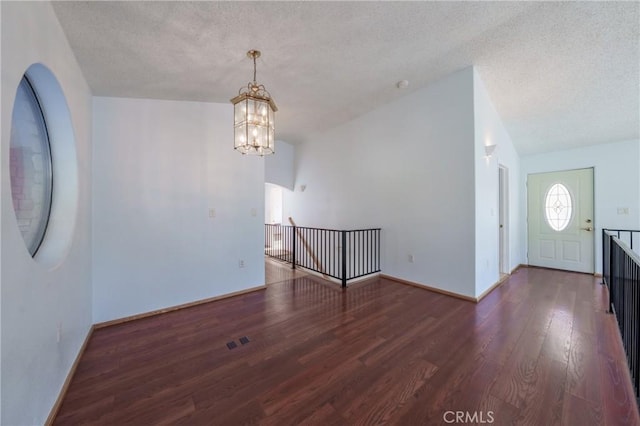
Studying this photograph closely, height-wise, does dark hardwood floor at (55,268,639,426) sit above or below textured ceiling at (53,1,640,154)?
below

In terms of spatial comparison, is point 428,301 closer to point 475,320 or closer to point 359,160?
point 475,320

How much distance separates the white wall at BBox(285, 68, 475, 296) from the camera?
3.01 m

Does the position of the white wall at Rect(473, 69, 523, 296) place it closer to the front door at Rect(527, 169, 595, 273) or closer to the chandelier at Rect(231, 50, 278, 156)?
the front door at Rect(527, 169, 595, 273)

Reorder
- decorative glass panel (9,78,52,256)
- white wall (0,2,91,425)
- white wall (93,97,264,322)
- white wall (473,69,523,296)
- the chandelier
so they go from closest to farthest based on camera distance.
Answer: white wall (0,2,91,425), decorative glass panel (9,78,52,256), the chandelier, white wall (93,97,264,322), white wall (473,69,523,296)

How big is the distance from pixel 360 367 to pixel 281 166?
206 inches

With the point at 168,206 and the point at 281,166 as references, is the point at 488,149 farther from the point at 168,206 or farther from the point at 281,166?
the point at 281,166

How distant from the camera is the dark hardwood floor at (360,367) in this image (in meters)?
1.39

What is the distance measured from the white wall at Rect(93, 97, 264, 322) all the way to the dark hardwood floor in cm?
35

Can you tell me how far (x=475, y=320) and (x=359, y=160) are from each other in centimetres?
304

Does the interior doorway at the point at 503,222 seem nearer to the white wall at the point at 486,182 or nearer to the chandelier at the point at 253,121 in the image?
the white wall at the point at 486,182

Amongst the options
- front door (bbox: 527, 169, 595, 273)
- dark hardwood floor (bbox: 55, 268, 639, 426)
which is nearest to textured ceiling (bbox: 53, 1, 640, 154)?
front door (bbox: 527, 169, 595, 273)

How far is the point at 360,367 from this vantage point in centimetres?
177

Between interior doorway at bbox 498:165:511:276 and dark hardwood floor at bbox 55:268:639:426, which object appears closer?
dark hardwood floor at bbox 55:268:639:426

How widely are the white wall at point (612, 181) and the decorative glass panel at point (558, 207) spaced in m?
0.37
